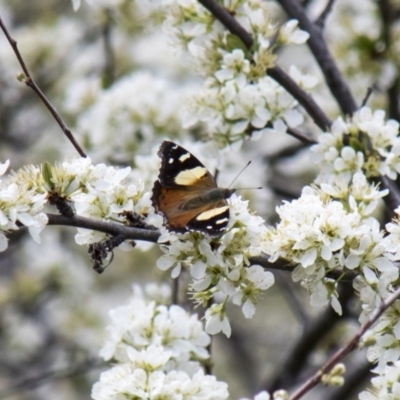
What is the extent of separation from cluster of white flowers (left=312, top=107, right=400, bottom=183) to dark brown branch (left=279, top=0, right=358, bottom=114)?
0.24 meters

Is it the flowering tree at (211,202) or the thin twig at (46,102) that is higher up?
the thin twig at (46,102)

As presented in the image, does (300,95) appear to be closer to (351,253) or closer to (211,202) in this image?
(211,202)

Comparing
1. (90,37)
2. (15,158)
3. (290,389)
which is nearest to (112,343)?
(290,389)

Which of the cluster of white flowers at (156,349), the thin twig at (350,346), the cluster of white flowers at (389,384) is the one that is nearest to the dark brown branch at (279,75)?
the cluster of white flowers at (156,349)

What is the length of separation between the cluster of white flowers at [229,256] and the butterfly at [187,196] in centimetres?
6

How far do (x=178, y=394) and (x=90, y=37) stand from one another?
453 centimetres

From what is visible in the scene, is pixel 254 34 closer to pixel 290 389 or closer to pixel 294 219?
pixel 294 219

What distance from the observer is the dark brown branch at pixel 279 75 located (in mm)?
3260

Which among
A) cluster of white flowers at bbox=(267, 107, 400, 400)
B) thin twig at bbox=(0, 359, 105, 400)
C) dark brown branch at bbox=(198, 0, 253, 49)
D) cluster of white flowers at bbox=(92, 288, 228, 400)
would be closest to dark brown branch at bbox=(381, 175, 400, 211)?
cluster of white flowers at bbox=(267, 107, 400, 400)

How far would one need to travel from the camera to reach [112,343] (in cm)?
308

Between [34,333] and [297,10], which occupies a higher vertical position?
[297,10]

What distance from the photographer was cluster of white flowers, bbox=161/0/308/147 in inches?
129

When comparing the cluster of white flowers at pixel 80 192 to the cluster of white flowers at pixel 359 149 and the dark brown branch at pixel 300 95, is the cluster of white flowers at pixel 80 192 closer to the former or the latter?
the cluster of white flowers at pixel 359 149

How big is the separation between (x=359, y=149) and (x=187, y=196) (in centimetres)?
84
